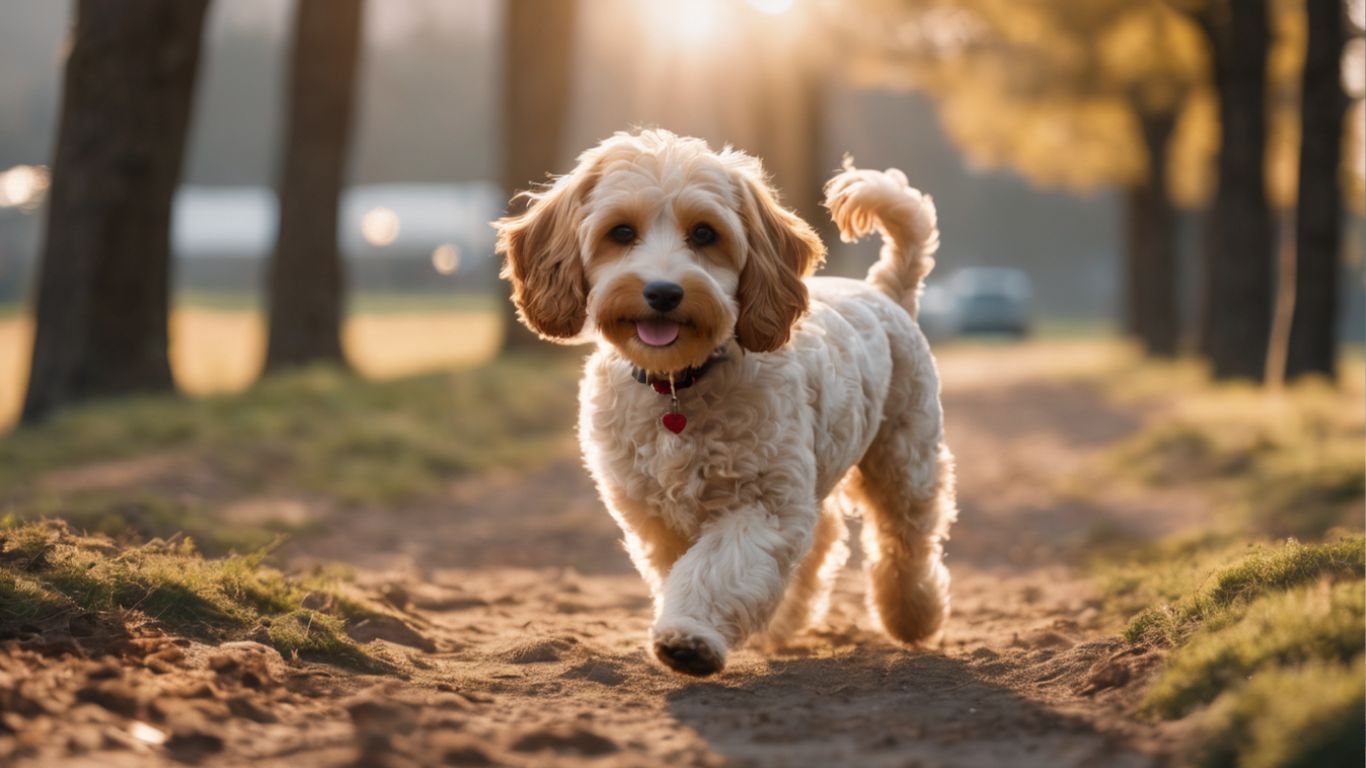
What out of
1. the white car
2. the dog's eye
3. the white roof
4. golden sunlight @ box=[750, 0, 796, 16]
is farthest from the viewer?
the white roof

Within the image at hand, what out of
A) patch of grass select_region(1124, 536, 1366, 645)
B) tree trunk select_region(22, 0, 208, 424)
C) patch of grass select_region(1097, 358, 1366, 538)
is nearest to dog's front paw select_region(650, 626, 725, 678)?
patch of grass select_region(1124, 536, 1366, 645)

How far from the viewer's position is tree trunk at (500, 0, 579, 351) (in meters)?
22.4

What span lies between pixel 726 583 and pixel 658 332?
824 mm

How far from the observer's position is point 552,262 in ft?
17.5

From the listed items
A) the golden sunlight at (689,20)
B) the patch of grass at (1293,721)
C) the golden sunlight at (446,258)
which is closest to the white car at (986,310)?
the golden sunlight at (689,20)

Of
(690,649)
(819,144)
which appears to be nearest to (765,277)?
(690,649)

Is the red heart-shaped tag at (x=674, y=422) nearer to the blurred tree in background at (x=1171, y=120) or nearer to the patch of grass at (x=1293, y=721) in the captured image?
the patch of grass at (x=1293, y=721)

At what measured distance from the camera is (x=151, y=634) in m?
4.83

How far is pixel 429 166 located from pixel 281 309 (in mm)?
62765

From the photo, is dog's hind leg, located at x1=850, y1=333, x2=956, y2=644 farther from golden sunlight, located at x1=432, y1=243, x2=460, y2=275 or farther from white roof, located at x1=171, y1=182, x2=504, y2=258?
white roof, located at x1=171, y1=182, x2=504, y2=258

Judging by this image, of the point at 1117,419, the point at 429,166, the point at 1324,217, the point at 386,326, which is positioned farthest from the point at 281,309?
the point at 429,166

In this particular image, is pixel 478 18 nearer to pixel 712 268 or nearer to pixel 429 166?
pixel 429 166

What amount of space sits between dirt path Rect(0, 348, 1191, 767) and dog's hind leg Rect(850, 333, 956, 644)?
0.18 meters

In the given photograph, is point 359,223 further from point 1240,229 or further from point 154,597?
point 154,597
